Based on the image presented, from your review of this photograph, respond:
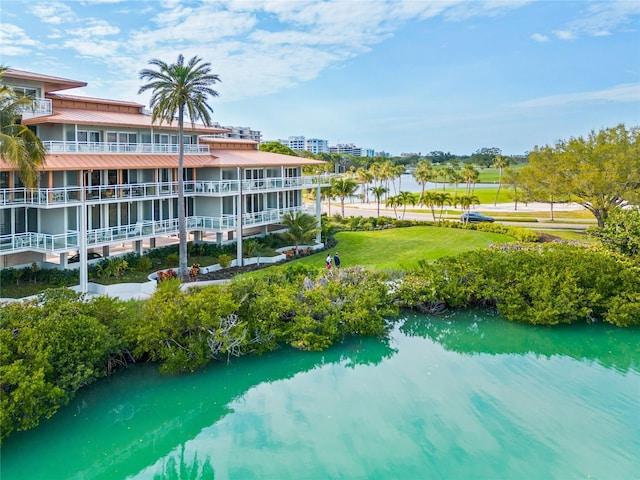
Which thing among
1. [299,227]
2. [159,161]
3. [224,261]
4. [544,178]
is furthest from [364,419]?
[544,178]

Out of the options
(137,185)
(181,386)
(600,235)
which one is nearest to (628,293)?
(600,235)

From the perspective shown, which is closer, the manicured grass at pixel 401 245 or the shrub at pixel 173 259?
the shrub at pixel 173 259

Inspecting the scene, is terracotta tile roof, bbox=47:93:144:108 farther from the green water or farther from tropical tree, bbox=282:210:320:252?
the green water

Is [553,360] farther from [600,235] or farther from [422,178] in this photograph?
[422,178]

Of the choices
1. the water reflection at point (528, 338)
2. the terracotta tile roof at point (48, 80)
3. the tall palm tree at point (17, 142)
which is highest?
the terracotta tile roof at point (48, 80)

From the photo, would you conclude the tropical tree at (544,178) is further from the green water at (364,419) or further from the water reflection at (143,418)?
the water reflection at (143,418)

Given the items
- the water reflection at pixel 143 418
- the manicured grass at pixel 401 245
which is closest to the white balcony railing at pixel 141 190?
the manicured grass at pixel 401 245

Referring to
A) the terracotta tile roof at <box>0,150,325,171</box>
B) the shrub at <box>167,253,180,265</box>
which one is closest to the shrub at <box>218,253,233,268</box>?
the shrub at <box>167,253,180,265</box>
